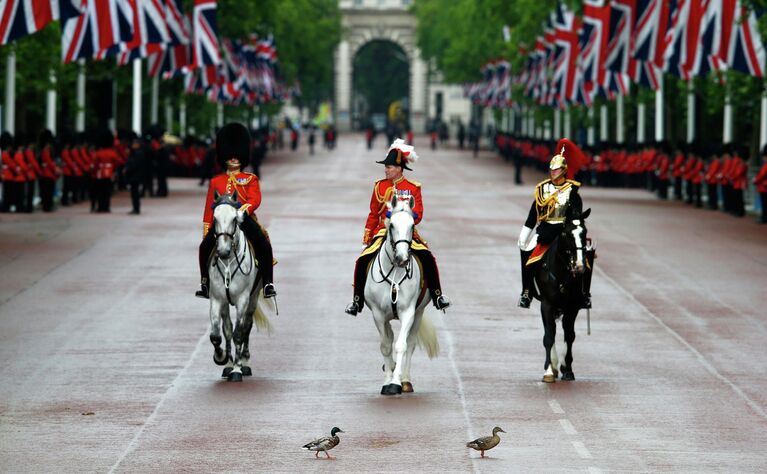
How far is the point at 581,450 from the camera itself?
1295 centimetres

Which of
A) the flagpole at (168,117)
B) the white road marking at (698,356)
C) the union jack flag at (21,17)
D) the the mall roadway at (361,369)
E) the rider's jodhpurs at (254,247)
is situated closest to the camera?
the the mall roadway at (361,369)

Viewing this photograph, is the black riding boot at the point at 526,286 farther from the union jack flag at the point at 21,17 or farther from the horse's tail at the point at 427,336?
the union jack flag at the point at 21,17

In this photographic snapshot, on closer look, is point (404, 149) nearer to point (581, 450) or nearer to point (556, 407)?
point (556, 407)

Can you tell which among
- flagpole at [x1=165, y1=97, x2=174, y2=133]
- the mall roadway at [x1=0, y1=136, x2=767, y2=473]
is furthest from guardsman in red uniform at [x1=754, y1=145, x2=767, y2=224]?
flagpole at [x1=165, y1=97, x2=174, y2=133]

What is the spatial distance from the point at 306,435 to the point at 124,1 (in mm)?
27714

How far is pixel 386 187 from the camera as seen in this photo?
51.4 ft

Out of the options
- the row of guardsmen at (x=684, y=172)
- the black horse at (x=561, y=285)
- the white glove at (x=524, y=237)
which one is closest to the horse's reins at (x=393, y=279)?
the white glove at (x=524, y=237)

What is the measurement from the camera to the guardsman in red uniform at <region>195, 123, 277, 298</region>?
53.1 feet

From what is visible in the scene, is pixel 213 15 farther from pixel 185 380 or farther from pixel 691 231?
pixel 185 380

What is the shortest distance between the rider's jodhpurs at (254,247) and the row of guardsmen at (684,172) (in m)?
15.9

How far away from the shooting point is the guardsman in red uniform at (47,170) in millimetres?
40188

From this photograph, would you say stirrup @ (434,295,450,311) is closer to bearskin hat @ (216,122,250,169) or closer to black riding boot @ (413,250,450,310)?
black riding boot @ (413,250,450,310)

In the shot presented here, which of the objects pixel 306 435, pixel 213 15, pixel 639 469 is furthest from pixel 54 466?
pixel 213 15

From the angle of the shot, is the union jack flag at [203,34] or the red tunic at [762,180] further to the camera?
the union jack flag at [203,34]
